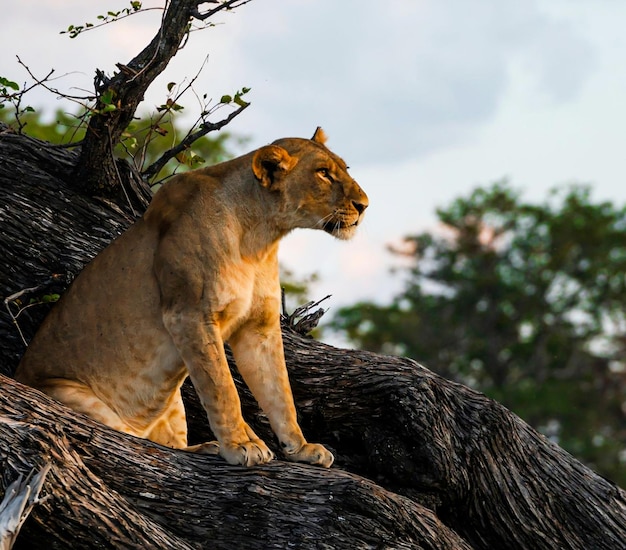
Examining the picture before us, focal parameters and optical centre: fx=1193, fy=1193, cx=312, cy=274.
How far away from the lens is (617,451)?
26.0 meters

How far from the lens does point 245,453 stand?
4.56 meters

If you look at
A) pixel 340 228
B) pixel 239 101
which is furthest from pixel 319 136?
pixel 239 101

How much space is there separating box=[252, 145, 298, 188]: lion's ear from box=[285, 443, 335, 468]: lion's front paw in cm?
109

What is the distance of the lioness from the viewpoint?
475 centimetres

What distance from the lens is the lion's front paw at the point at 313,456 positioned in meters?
4.83

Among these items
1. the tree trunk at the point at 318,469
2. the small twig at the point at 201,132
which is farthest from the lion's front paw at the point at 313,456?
the small twig at the point at 201,132

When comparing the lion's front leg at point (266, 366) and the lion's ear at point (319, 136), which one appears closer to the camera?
the lion's front leg at point (266, 366)

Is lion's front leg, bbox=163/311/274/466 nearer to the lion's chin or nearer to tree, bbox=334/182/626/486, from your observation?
the lion's chin

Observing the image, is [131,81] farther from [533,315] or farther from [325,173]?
[533,315]

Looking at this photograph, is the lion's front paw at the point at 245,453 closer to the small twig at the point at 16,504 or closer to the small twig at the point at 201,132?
the small twig at the point at 16,504

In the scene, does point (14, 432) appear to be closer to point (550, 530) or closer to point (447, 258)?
point (550, 530)

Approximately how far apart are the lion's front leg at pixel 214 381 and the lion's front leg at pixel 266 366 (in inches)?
12.3

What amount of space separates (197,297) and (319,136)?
1082 millimetres

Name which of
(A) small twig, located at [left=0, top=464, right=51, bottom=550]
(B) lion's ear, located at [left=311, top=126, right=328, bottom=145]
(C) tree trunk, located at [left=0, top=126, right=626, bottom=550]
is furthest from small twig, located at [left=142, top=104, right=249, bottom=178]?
(A) small twig, located at [left=0, top=464, right=51, bottom=550]
